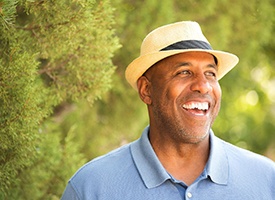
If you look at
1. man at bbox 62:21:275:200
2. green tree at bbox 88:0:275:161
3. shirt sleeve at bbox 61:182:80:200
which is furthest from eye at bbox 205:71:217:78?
green tree at bbox 88:0:275:161

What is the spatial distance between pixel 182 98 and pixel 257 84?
15.6 feet

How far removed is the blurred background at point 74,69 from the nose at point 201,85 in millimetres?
632

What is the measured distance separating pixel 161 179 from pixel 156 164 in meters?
0.11

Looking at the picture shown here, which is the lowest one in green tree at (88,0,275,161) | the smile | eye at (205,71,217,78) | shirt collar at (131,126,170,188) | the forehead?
green tree at (88,0,275,161)

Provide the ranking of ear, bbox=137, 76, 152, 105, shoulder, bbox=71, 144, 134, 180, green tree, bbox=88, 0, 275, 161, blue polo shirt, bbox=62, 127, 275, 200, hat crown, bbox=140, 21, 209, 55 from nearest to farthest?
blue polo shirt, bbox=62, 127, 275, 200, shoulder, bbox=71, 144, 134, 180, hat crown, bbox=140, 21, 209, 55, ear, bbox=137, 76, 152, 105, green tree, bbox=88, 0, 275, 161

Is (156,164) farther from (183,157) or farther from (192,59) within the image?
(192,59)

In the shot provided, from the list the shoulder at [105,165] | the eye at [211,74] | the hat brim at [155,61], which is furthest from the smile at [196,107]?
the shoulder at [105,165]

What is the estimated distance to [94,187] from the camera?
3191 mm

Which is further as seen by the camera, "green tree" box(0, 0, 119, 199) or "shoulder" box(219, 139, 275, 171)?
"shoulder" box(219, 139, 275, 171)

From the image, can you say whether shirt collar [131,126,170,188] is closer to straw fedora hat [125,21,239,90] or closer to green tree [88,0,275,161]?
straw fedora hat [125,21,239,90]

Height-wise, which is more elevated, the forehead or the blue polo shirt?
A: the forehead

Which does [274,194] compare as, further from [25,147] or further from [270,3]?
[270,3]

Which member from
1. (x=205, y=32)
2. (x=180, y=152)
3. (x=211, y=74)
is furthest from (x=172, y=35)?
(x=205, y=32)

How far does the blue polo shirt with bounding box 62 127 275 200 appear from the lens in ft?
10.3
